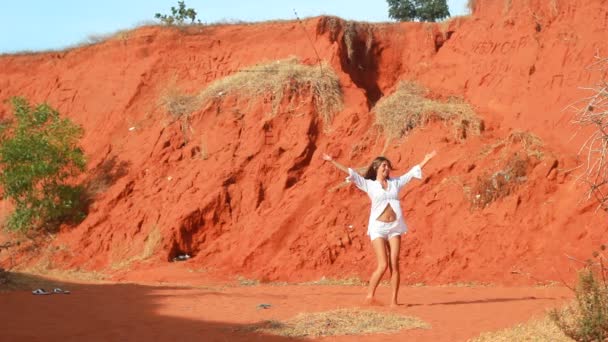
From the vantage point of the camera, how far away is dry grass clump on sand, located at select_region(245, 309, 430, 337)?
835 centimetres

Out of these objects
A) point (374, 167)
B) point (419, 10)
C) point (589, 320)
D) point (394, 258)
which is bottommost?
point (589, 320)

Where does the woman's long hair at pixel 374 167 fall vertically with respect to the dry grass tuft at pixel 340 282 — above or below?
above

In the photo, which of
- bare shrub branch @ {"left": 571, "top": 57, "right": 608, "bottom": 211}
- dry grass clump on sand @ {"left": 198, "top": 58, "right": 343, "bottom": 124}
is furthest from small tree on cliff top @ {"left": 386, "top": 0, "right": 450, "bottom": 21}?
bare shrub branch @ {"left": 571, "top": 57, "right": 608, "bottom": 211}

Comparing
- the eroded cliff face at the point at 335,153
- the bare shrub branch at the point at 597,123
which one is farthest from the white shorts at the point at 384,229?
the eroded cliff face at the point at 335,153

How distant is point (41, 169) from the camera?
19969mm

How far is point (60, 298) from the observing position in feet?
Result: 39.5

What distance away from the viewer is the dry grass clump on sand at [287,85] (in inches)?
792

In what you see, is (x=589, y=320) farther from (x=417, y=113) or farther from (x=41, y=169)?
(x=41, y=169)

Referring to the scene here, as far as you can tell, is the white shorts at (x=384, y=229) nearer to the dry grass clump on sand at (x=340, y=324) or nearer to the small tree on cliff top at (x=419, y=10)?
the dry grass clump on sand at (x=340, y=324)

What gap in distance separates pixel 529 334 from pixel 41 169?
15071 mm

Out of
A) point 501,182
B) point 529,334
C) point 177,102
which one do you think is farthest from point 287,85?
point 529,334

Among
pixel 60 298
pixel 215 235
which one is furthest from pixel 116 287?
pixel 215 235

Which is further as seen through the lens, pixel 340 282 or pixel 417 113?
Result: pixel 417 113

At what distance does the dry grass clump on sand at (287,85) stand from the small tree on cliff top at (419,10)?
9.96m
